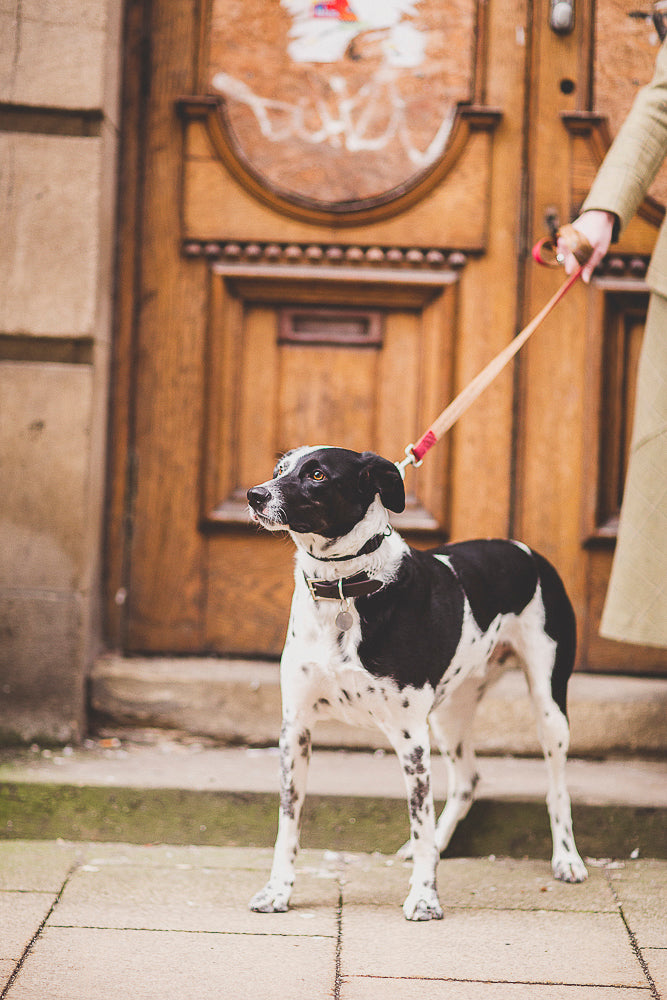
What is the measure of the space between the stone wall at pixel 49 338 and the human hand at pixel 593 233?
158 cm

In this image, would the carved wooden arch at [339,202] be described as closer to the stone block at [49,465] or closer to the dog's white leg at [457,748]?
the stone block at [49,465]

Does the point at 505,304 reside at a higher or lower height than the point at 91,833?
higher

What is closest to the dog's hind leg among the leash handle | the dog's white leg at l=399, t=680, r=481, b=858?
the dog's white leg at l=399, t=680, r=481, b=858

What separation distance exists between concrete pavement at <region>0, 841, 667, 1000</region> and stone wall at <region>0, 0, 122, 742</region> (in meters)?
0.65

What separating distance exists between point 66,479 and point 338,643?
1.35 m

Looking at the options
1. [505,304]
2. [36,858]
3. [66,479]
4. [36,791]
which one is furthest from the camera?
Answer: [505,304]

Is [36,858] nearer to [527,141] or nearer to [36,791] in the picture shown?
[36,791]

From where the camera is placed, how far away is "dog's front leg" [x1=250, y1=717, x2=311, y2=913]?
109 inches

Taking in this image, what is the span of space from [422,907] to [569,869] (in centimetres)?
Result: 54

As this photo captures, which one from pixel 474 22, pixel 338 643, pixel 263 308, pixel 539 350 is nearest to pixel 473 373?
pixel 539 350

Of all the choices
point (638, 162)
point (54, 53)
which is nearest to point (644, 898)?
point (638, 162)

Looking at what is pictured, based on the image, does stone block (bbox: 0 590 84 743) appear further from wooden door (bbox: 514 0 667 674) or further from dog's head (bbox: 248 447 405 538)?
wooden door (bbox: 514 0 667 674)

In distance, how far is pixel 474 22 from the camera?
3801 mm

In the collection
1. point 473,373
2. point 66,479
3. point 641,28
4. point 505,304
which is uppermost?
point 641,28
